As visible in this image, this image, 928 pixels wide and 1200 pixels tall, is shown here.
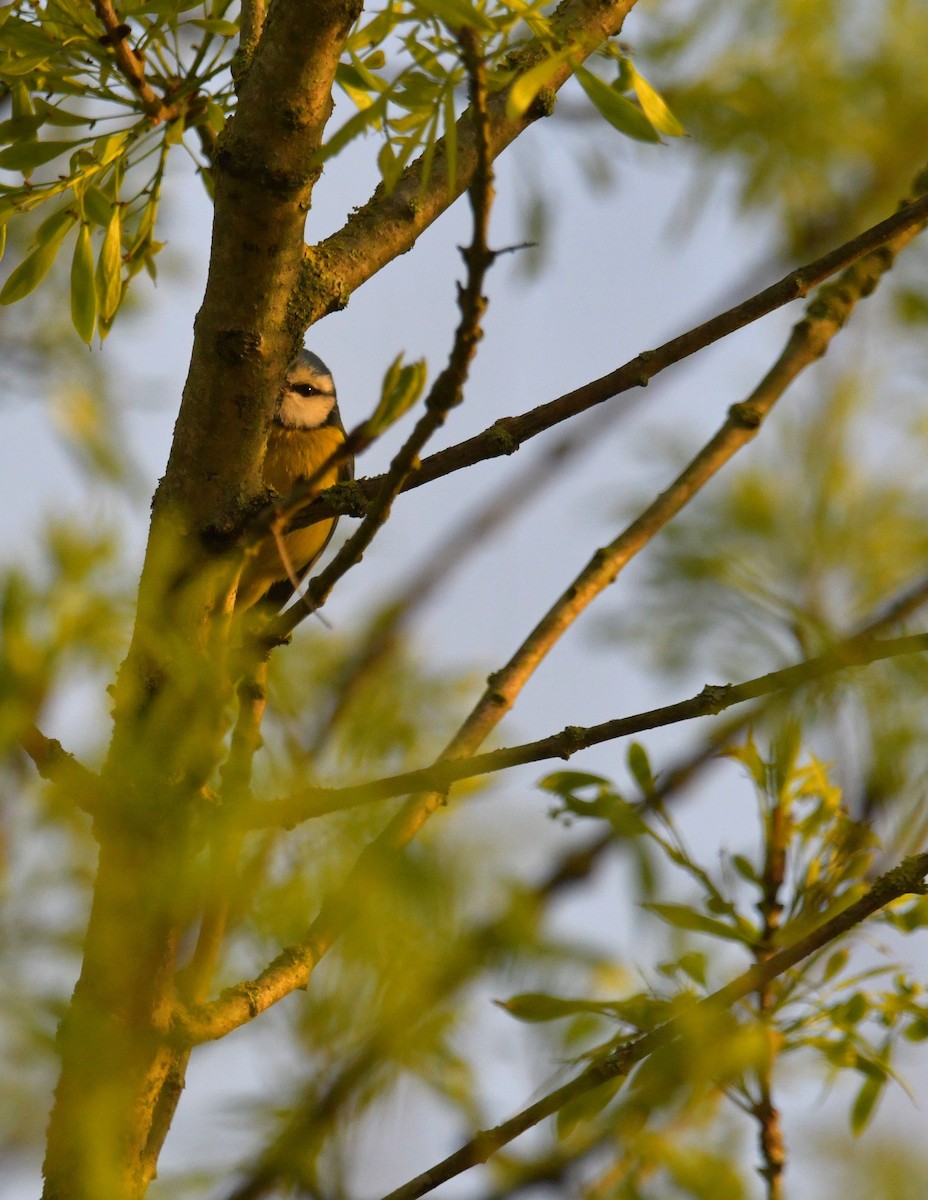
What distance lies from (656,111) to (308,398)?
5.92ft

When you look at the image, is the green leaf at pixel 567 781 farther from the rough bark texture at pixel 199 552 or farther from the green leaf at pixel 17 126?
the green leaf at pixel 17 126

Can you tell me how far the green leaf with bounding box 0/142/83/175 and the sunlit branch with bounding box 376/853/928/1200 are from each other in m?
0.99

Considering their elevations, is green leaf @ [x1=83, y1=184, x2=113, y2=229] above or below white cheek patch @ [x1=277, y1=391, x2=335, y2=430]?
below

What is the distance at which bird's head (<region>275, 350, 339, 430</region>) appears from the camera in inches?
107

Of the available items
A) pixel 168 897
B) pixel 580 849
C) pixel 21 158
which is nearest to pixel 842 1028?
pixel 580 849

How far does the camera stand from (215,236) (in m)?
1.15

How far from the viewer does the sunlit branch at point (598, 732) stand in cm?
95

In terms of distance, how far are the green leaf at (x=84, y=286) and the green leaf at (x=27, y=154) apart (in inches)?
2.8

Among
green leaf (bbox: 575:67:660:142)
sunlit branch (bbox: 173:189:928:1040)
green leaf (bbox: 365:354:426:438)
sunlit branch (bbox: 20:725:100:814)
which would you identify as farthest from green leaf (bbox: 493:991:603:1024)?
green leaf (bbox: 575:67:660:142)

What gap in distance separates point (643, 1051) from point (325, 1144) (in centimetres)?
24

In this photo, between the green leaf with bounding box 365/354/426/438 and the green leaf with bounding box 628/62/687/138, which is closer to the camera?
the green leaf with bounding box 365/354/426/438

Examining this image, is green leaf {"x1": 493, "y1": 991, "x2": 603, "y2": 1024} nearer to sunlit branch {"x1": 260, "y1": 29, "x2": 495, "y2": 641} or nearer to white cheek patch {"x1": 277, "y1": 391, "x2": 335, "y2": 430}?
sunlit branch {"x1": 260, "y1": 29, "x2": 495, "y2": 641}

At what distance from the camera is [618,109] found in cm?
91

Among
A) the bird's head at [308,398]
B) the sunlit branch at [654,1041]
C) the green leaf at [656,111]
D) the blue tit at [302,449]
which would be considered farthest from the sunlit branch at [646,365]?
the bird's head at [308,398]
